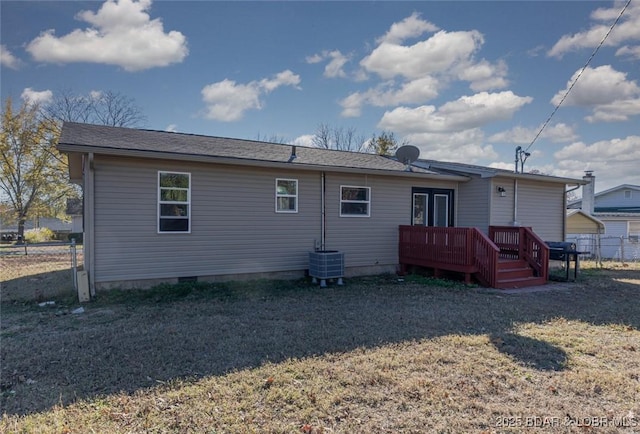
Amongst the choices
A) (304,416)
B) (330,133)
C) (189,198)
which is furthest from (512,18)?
(330,133)

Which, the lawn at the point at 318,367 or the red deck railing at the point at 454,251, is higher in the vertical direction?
the red deck railing at the point at 454,251

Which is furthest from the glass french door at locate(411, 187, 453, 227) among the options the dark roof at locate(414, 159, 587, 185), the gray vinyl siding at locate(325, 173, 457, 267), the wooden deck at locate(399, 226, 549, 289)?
the wooden deck at locate(399, 226, 549, 289)

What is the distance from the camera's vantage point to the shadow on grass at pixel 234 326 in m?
3.85

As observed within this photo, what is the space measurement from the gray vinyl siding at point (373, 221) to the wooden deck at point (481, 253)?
41 centimetres

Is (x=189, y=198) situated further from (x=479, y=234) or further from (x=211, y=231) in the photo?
(x=479, y=234)

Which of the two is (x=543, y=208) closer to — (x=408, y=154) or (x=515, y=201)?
(x=515, y=201)

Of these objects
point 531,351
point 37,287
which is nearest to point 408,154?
point 531,351

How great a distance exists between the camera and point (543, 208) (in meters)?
12.6

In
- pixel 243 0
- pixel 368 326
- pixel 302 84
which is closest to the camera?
pixel 368 326

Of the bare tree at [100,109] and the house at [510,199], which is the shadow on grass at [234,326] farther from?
the bare tree at [100,109]

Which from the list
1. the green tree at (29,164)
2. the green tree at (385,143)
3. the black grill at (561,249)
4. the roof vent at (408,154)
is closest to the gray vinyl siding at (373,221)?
the roof vent at (408,154)

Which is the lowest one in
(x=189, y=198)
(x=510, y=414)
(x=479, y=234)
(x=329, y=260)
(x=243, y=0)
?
(x=510, y=414)

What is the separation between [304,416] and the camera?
3029 millimetres

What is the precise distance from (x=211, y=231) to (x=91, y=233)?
2.30 meters
